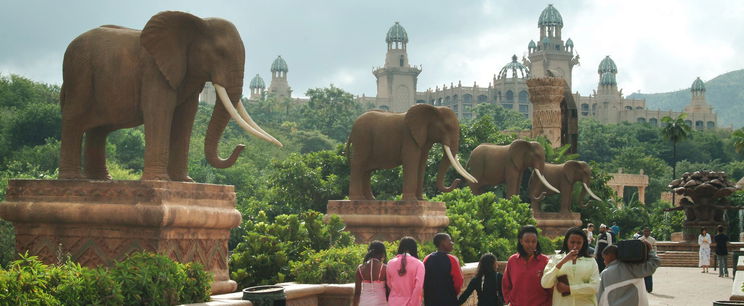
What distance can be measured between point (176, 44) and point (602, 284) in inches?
178

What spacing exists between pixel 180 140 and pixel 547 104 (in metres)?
40.4

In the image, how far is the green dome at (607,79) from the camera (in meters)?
173

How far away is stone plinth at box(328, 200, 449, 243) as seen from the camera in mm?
15305

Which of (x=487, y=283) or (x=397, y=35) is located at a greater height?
(x=397, y=35)

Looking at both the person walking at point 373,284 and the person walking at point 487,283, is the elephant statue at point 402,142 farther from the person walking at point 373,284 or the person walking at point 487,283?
the person walking at point 373,284

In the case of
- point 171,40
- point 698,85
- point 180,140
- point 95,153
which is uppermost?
point 698,85

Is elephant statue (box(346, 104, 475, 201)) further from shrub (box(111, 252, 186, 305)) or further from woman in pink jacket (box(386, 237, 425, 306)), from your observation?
shrub (box(111, 252, 186, 305))

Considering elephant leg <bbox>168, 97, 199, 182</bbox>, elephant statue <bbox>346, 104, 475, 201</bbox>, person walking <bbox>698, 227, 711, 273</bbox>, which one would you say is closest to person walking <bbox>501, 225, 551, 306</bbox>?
elephant leg <bbox>168, 97, 199, 182</bbox>

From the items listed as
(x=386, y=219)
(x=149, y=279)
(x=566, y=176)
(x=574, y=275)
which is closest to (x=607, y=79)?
(x=566, y=176)

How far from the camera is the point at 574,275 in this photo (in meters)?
8.30

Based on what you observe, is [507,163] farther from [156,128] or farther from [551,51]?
[551,51]

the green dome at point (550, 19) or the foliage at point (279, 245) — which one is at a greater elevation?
the green dome at point (550, 19)

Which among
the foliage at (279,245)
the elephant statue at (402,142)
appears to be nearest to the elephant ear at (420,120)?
the elephant statue at (402,142)

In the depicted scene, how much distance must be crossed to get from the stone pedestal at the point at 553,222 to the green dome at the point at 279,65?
163232 millimetres
